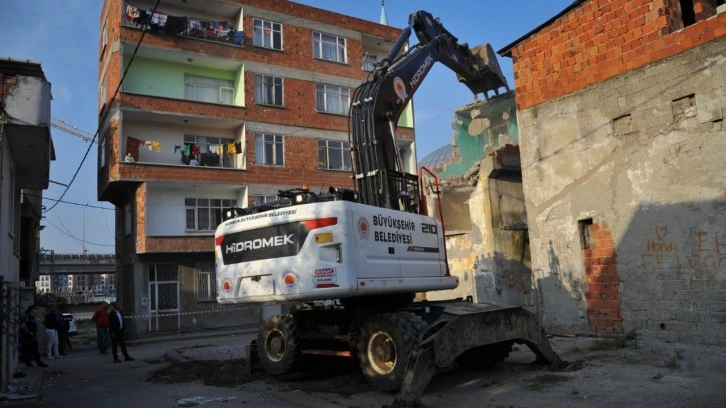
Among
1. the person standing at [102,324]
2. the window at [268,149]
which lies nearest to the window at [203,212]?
the window at [268,149]

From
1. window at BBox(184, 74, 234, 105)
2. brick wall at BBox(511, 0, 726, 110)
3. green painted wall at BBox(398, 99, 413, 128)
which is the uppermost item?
window at BBox(184, 74, 234, 105)

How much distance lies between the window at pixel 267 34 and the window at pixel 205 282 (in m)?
11.4

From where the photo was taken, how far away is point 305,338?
9.32 metres

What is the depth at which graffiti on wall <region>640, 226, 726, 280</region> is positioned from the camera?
9.37 metres

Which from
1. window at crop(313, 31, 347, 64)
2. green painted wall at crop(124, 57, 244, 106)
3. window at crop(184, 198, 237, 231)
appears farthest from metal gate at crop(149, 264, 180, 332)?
window at crop(313, 31, 347, 64)

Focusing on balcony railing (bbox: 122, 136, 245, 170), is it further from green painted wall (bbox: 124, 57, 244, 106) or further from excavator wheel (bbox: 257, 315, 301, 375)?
excavator wheel (bbox: 257, 315, 301, 375)

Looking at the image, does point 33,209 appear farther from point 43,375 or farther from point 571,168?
point 571,168

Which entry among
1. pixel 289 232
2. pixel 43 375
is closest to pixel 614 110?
pixel 289 232

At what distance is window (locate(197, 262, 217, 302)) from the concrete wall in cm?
1856

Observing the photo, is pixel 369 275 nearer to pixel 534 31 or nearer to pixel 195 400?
pixel 195 400

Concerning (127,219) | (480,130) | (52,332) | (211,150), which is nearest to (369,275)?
(52,332)

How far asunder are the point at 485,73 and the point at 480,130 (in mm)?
7245

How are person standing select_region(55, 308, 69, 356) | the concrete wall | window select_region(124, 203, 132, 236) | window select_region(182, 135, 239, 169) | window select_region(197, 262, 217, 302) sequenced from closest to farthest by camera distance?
the concrete wall → person standing select_region(55, 308, 69, 356) → window select_region(197, 262, 217, 302) → window select_region(124, 203, 132, 236) → window select_region(182, 135, 239, 169)

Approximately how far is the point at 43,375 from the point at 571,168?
1242 cm
